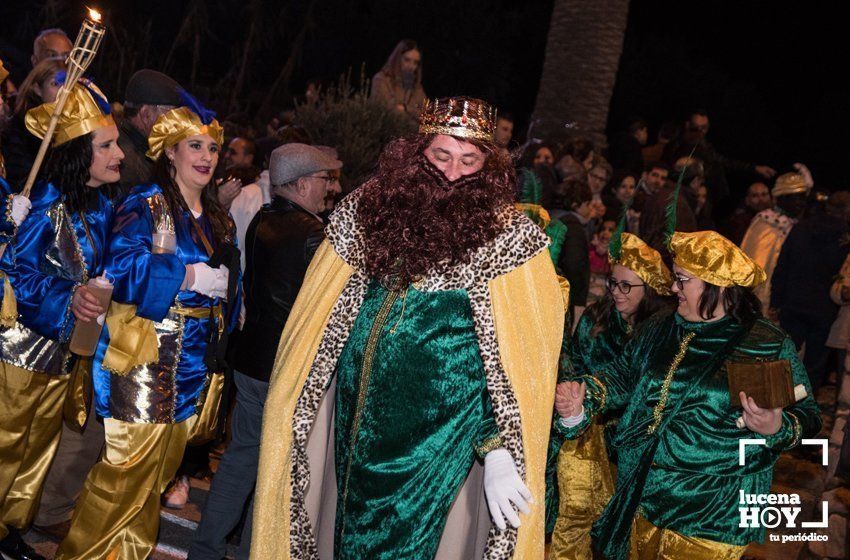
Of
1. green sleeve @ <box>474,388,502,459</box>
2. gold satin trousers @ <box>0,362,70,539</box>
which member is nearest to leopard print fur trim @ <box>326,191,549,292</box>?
green sleeve @ <box>474,388,502,459</box>

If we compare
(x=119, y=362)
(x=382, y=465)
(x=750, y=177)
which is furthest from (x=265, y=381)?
(x=750, y=177)

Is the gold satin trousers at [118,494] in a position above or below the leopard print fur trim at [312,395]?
below

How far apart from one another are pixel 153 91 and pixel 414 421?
2907 millimetres

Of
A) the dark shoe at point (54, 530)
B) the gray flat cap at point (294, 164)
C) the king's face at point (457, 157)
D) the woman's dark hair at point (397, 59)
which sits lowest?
the dark shoe at point (54, 530)

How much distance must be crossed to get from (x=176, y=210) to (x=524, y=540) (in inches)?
91.0

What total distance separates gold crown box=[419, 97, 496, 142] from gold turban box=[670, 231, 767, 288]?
48.3 inches

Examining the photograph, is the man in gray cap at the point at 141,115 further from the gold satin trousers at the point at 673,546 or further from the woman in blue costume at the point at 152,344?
the gold satin trousers at the point at 673,546

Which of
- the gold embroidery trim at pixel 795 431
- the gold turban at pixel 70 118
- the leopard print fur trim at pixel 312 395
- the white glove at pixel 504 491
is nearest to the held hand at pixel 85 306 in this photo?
the gold turban at pixel 70 118

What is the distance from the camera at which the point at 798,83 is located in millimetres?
23031

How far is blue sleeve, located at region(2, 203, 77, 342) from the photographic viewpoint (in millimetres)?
4516

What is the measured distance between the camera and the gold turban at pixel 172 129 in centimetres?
470

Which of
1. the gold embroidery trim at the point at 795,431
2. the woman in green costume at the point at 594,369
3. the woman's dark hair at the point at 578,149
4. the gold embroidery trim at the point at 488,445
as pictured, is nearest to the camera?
the gold embroidery trim at the point at 488,445

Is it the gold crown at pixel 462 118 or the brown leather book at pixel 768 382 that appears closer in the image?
the gold crown at pixel 462 118

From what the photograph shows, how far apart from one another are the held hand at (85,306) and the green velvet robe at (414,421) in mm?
1446
